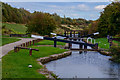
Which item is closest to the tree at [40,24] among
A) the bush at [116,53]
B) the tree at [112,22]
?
the tree at [112,22]

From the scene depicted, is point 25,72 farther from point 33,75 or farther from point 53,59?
point 53,59

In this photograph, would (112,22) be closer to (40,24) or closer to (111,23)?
(111,23)

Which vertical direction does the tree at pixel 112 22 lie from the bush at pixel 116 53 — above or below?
above

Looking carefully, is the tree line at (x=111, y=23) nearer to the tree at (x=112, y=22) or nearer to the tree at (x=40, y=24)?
the tree at (x=112, y=22)

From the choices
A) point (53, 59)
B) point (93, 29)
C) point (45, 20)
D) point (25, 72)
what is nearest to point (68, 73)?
point (25, 72)

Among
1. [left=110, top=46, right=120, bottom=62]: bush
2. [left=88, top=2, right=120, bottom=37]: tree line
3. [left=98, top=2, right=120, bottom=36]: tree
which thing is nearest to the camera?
[left=110, top=46, right=120, bottom=62]: bush

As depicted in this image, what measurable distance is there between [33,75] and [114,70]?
8.20m

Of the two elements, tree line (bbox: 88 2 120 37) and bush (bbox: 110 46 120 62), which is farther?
tree line (bbox: 88 2 120 37)

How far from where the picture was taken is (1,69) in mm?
13883

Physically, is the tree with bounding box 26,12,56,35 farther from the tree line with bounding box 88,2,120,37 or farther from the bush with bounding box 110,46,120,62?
the bush with bounding box 110,46,120,62

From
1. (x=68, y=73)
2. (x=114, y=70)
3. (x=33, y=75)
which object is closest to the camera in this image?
(x=33, y=75)

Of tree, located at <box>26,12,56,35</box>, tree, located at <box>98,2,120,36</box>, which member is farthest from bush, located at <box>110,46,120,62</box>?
tree, located at <box>98,2,120,36</box>

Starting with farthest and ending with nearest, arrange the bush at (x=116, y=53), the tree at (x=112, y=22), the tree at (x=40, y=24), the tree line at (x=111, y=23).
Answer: the tree line at (x=111, y=23) → the tree at (x=112, y=22) → the tree at (x=40, y=24) → the bush at (x=116, y=53)

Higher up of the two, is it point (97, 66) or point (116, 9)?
point (116, 9)
